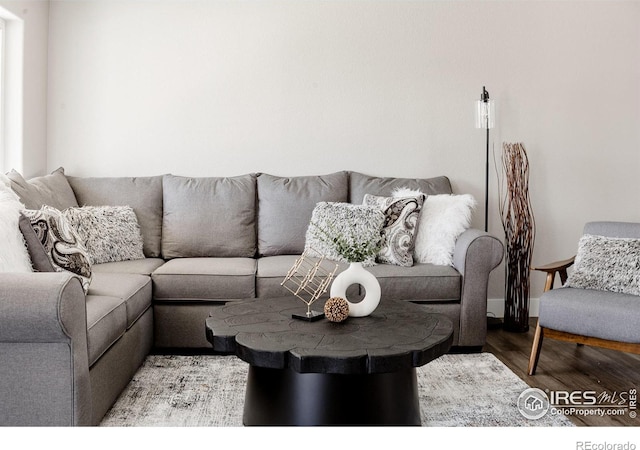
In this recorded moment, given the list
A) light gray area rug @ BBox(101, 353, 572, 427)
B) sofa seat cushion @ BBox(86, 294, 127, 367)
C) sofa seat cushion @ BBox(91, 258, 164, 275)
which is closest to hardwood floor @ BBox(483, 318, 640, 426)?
light gray area rug @ BBox(101, 353, 572, 427)

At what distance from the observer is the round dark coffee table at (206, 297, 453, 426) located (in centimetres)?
204

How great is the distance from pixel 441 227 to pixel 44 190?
7.95ft

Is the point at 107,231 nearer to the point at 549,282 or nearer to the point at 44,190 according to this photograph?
the point at 44,190

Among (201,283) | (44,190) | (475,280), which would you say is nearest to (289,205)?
(201,283)

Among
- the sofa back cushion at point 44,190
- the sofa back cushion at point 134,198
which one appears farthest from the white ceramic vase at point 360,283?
the sofa back cushion at point 134,198

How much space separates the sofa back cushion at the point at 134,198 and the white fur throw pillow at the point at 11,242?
1.49 meters

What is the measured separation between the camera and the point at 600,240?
3240 mm

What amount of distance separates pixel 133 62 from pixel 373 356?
3.29m

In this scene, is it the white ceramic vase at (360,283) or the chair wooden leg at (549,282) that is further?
the chair wooden leg at (549,282)

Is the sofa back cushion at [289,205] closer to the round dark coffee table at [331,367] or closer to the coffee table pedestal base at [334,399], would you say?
the round dark coffee table at [331,367]

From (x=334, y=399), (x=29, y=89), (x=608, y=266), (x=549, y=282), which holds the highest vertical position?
(x=29, y=89)

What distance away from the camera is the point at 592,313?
2865 mm

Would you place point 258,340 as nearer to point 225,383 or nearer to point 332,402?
point 332,402

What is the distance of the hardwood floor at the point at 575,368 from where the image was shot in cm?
289
